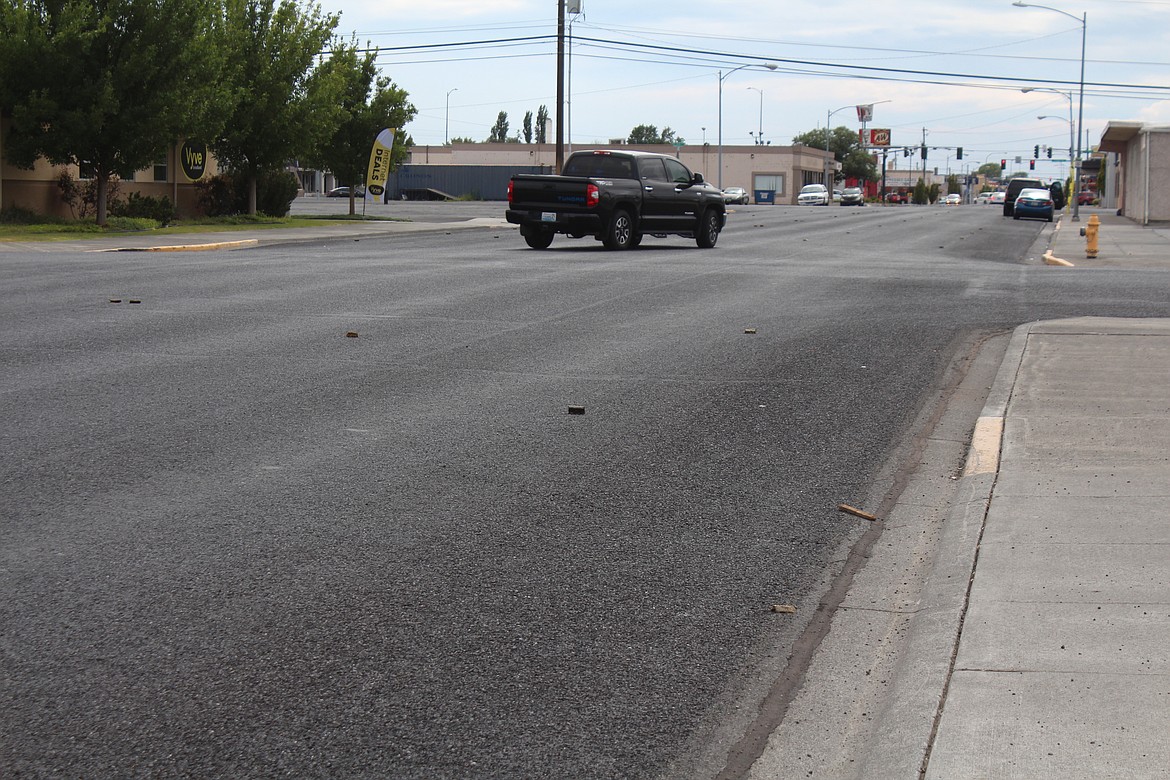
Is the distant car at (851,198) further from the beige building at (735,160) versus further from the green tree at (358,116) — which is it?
the green tree at (358,116)

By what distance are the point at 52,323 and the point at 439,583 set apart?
8974 millimetres

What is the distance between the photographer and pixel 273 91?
37.4 meters

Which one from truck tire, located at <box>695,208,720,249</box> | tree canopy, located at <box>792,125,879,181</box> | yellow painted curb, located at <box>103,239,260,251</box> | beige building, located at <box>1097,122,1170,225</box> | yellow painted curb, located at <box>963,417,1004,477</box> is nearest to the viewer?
yellow painted curb, located at <box>963,417,1004,477</box>

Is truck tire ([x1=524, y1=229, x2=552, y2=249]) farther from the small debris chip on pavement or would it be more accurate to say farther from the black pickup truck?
the small debris chip on pavement

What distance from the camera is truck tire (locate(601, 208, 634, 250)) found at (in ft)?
82.2

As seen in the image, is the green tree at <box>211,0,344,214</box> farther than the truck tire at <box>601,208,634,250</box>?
Yes

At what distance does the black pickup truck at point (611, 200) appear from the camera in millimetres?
25000

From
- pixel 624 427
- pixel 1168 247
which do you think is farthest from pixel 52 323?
pixel 1168 247

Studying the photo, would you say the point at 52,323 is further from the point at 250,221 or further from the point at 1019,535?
the point at 250,221

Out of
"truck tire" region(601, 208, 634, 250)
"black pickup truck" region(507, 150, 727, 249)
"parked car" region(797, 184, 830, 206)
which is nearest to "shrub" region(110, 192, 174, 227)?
"black pickup truck" region(507, 150, 727, 249)

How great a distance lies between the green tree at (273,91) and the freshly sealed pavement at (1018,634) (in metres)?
32.7

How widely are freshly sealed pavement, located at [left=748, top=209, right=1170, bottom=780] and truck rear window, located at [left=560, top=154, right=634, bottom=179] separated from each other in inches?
730

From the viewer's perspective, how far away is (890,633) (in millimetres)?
4711

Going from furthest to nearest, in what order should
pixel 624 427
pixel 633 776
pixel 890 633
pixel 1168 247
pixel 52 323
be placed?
pixel 1168 247
pixel 52 323
pixel 624 427
pixel 890 633
pixel 633 776
